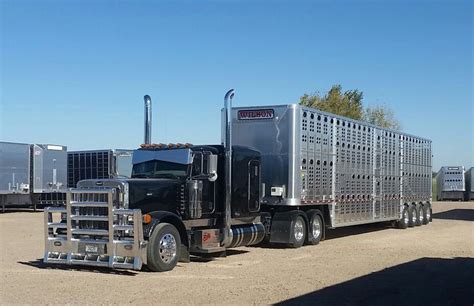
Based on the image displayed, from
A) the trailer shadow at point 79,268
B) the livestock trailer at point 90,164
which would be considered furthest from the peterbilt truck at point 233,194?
the livestock trailer at point 90,164

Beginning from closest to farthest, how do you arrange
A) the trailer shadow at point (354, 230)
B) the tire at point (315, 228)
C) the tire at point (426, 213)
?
the tire at point (315, 228) < the trailer shadow at point (354, 230) < the tire at point (426, 213)

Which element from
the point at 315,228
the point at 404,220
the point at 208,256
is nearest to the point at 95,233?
the point at 208,256

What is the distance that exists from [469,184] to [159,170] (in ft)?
168

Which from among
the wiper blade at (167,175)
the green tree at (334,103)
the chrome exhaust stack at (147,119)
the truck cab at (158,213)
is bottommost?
the truck cab at (158,213)

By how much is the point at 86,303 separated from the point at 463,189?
54326 mm

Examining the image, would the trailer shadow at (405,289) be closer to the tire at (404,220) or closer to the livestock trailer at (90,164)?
the tire at (404,220)

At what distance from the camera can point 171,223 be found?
12086 mm

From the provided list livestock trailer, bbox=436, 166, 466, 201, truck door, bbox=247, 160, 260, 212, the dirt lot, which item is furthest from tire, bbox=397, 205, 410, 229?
livestock trailer, bbox=436, 166, 466, 201

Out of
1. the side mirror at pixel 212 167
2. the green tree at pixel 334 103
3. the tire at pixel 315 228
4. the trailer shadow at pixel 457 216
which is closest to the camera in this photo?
the side mirror at pixel 212 167

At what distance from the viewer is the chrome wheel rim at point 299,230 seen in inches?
645

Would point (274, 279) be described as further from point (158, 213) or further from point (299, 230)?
point (299, 230)

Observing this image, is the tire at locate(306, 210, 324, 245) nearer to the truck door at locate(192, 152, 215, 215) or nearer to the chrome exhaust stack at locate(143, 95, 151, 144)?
the truck door at locate(192, 152, 215, 215)

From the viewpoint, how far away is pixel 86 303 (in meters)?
8.56

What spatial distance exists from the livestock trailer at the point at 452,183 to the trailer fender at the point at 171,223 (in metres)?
49.3
